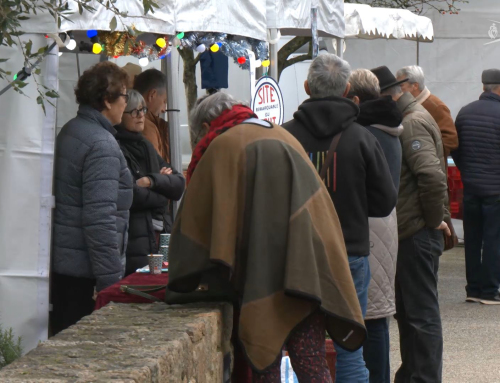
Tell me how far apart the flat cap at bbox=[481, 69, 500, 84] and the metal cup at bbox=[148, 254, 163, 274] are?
17.9ft

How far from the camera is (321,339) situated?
375cm

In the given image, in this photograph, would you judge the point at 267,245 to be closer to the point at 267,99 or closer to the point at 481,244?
the point at 267,99

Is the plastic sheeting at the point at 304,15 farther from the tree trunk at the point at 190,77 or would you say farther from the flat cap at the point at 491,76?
the tree trunk at the point at 190,77

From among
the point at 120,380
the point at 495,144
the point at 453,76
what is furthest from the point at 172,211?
the point at 453,76

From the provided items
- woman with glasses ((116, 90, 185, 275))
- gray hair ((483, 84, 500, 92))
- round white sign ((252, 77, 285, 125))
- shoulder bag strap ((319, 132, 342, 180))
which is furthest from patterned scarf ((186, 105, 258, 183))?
gray hair ((483, 84, 500, 92))

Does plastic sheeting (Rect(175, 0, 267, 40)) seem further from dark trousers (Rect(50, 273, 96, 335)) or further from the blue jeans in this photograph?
the blue jeans

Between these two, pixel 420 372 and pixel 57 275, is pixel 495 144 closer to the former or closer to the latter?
pixel 420 372

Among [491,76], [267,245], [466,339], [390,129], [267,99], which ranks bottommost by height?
[466,339]

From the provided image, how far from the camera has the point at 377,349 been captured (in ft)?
17.5

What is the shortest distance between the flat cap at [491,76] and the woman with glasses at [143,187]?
173 inches

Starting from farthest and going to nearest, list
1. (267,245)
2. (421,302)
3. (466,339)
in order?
(466,339), (421,302), (267,245)

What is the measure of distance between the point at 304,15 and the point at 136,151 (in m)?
1.89

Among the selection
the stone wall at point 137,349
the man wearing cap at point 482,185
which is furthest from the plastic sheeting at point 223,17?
the man wearing cap at point 482,185

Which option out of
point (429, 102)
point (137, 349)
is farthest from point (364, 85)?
point (429, 102)
